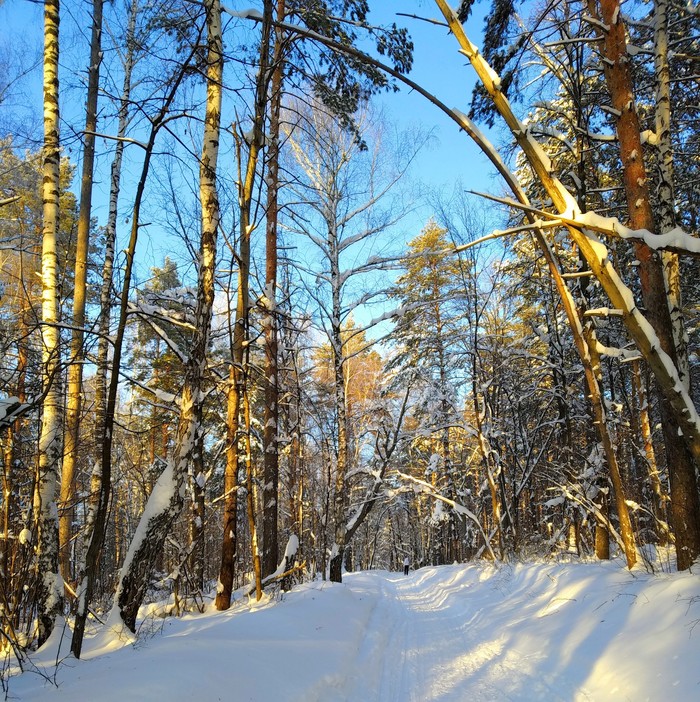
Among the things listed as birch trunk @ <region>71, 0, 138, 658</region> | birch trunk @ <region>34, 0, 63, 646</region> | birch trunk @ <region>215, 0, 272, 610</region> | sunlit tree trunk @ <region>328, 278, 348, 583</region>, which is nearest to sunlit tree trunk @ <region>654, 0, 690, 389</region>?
birch trunk @ <region>215, 0, 272, 610</region>

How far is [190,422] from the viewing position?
4660mm

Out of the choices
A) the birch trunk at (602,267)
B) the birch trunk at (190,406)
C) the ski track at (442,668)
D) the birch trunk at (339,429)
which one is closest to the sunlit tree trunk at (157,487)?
the birch trunk at (190,406)

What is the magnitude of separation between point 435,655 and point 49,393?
5.31 metres

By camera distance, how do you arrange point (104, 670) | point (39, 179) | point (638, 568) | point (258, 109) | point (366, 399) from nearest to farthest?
point (104, 670) < point (258, 109) < point (638, 568) < point (39, 179) < point (366, 399)

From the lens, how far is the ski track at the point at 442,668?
3.96 metres

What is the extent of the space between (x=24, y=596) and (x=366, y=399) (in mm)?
18831

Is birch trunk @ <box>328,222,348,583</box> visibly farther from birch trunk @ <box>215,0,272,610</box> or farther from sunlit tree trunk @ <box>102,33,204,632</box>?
sunlit tree trunk @ <box>102,33,204,632</box>

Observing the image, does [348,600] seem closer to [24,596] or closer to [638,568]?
[638,568]

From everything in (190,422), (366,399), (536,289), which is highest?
(536,289)

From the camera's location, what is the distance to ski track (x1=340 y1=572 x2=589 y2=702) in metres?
3.96

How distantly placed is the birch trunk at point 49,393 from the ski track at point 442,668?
126 inches

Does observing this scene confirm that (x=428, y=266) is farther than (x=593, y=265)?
Yes

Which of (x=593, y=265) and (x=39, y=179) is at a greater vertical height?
(x=39, y=179)

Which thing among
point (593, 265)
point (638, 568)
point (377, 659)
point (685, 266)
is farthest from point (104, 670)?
point (685, 266)
